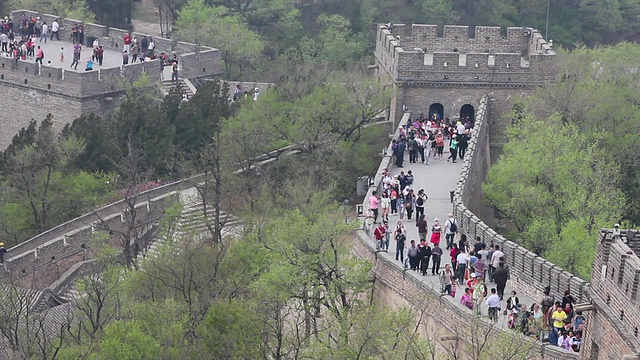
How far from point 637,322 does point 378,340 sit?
8.57 metres

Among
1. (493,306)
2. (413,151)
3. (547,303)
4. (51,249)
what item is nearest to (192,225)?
(51,249)

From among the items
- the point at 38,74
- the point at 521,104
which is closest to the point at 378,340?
the point at 521,104

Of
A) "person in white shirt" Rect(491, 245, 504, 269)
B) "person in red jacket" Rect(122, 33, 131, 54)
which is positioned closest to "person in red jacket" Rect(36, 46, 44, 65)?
"person in red jacket" Rect(122, 33, 131, 54)

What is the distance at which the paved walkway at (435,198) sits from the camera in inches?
2079

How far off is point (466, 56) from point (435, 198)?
14340 mm

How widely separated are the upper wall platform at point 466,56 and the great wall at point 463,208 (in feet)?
0.11

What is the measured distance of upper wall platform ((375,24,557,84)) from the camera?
7650cm

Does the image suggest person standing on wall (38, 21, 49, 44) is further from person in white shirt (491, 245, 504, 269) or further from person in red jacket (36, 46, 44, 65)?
person in white shirt (491, 245, 504, 269)

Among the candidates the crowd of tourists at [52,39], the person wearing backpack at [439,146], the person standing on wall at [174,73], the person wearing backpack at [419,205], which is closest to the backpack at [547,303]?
the person wearing backpack at [419,205]

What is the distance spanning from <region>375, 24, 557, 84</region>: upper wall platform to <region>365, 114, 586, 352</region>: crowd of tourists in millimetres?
6615

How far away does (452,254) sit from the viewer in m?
54.4

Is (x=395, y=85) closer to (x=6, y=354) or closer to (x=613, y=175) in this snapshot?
(x=613, y=175)

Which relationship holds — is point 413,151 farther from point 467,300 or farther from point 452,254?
point 467,300

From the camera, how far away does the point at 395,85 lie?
3019 inches
